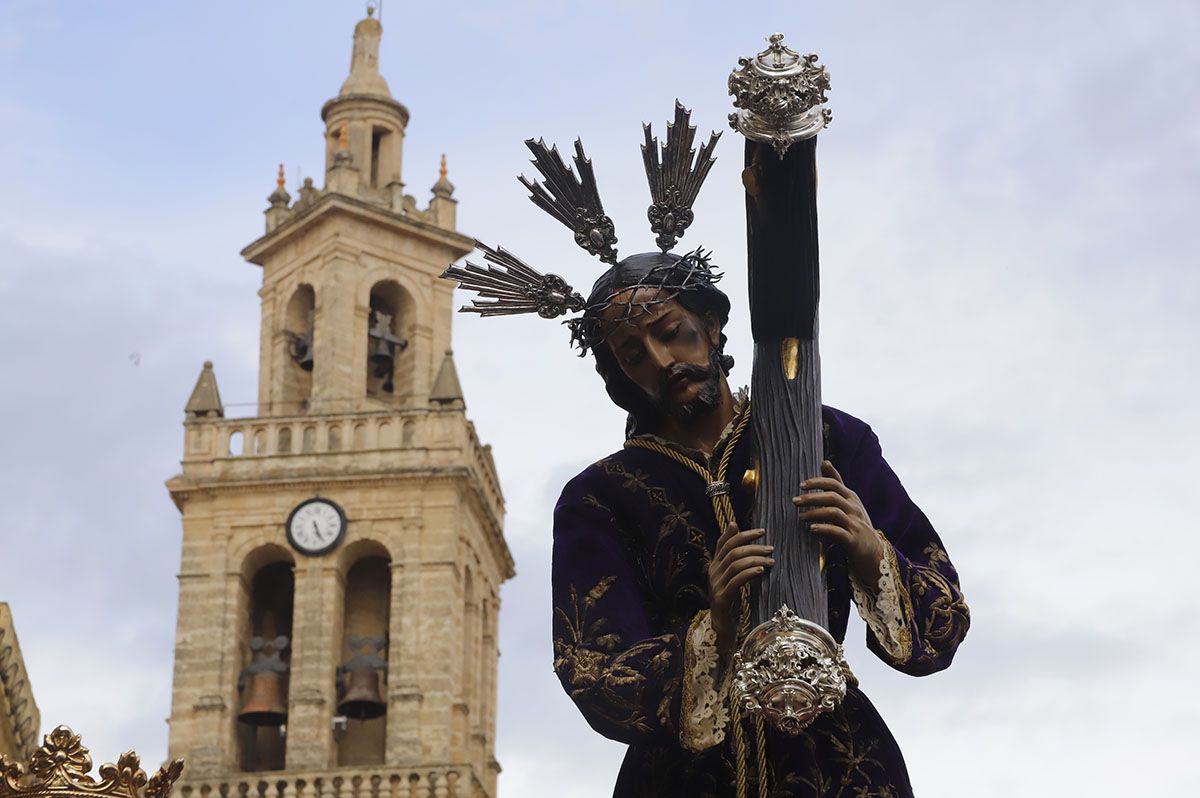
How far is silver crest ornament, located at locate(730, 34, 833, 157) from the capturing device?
482cm

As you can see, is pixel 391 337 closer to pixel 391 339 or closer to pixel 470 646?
pixel 391 339

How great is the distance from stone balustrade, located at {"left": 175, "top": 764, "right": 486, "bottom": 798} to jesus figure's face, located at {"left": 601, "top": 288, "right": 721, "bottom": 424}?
38357 mm

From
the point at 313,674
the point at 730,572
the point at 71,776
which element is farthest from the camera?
the point at 313,674

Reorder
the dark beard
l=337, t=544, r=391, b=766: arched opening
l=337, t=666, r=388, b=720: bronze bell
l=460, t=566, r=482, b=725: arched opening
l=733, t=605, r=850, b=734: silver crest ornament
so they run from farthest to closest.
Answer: l=460, t=566, r=482, b=725: arched opening, l=337, t=544, r=391, b=766: arched opening, l=337, t=666, r=388, b=720: bronze bell, the dark beard, l=733, t=605, r=850, b=734: silver crest ornament

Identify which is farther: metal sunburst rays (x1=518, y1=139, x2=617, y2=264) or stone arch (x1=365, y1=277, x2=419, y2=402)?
stone arch (x1=365, y1=277, x2=419, y2=402)

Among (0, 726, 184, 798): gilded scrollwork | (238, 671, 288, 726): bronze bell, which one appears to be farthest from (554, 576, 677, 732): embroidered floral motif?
(238, 671, 288, 726): bronze bell

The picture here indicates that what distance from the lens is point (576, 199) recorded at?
18.3 ft

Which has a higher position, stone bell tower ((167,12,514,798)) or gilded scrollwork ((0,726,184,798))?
stone bell tower ((167,12,514,798))

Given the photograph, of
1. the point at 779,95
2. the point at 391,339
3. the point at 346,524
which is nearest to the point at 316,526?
the point at 346,524

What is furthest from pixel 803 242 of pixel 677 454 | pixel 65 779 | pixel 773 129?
pixel 65 779

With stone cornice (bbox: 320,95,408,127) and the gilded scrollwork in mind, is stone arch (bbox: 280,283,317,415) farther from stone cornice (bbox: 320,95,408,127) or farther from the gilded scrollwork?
the gilded scrollwork

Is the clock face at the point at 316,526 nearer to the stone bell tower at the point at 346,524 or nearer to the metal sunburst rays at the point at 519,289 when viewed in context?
the stone bell tower at the point at 346,524

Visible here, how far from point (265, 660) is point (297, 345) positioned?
603 cm

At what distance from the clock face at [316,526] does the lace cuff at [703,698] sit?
40.1 metres
